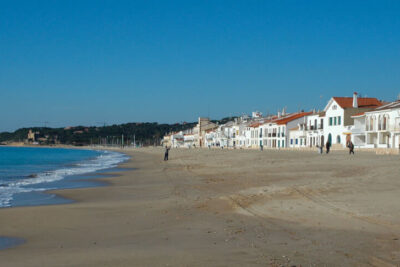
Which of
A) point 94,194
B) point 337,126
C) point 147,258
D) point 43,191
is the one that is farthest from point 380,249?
point 337,126

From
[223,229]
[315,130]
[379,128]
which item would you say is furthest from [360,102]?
[223,229]

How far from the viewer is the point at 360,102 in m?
56.9

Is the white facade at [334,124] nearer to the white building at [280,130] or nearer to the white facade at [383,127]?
the white facade at [383,127]

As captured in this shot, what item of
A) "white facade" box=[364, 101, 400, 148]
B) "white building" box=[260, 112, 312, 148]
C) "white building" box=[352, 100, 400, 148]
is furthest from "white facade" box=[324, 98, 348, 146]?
"white building" box=[260, 112, 312, 148]

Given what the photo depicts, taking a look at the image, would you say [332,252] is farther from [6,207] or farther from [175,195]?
[6,207]

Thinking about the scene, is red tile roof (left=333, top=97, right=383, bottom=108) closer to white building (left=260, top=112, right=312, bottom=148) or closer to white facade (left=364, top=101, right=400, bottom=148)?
white facade (left=364, top=101, right=400, bottom=148)

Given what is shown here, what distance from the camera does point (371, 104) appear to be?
57312 mm

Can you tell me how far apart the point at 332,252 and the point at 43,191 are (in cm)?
1465

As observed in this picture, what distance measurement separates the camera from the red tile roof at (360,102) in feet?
181

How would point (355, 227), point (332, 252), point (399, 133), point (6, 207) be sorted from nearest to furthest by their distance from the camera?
point (332, 252), point (355, 227), point (6, 207), point (399, 133)

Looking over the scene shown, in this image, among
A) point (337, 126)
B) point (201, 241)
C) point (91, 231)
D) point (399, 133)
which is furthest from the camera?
point (337, 126)

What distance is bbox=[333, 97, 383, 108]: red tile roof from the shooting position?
5516 cm

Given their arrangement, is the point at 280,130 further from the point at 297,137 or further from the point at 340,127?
the point at 340,127

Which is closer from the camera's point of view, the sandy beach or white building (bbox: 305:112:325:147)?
the sandy beach
